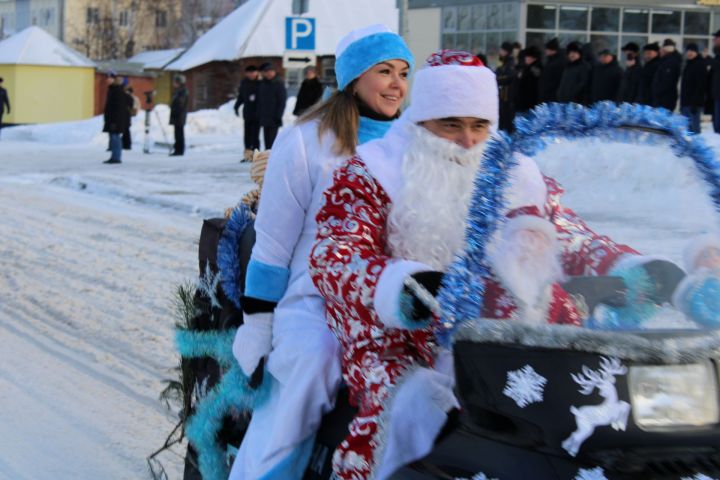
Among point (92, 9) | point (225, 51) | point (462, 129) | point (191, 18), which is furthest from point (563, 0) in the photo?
point (92, 9)

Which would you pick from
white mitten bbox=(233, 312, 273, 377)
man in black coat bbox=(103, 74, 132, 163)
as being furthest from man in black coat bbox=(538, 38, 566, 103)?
white mitten bbox=(233, 312, 273, 377)

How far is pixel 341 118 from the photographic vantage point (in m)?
3.48

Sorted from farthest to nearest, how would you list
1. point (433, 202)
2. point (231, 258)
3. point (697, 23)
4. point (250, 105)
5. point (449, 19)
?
1. point (449, 19)
2. point (697, 23)
3. point (250, 105)
4. point (231, 258)
5. point (433, 202)

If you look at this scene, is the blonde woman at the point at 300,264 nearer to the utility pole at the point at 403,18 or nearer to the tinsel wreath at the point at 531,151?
the tinsel wreath at the point at 531,151

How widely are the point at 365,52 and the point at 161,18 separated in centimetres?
6888

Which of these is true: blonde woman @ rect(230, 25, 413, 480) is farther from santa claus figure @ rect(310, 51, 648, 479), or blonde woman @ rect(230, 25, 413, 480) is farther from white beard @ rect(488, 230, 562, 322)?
white beard @ rect(488, 230, 562, 322)

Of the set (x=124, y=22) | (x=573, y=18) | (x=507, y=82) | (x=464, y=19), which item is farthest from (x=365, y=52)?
(x=124, y=22)

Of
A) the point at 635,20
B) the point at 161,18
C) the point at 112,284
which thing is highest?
the point at 161,18

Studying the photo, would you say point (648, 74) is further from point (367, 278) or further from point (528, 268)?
point (528, 268)

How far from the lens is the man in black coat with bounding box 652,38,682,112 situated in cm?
1586

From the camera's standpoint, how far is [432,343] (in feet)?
8.15

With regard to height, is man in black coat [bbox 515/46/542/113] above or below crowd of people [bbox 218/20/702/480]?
above

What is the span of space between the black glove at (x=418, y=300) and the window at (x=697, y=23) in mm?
26539

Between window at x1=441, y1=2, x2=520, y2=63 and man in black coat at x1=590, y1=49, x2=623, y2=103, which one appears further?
window at x1=441, y1=2, x2=520, y2=63
